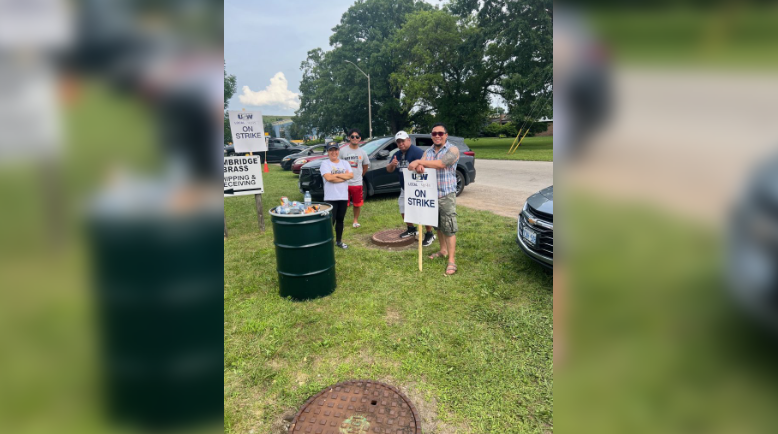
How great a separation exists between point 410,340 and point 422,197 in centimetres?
197

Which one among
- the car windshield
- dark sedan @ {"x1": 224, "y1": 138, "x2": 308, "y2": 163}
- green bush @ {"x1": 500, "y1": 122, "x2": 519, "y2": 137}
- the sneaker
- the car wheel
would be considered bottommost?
the sneaker

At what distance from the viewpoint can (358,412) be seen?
2.53 m

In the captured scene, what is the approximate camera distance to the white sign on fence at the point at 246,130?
6762 millimetres

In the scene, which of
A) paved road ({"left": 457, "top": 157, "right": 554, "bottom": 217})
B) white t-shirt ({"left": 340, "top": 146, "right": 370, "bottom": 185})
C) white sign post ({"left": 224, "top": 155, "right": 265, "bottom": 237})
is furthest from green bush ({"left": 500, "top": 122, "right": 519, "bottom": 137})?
white sign post ({"left": 224, "top": 155, "right": 265, "bottom": 237})

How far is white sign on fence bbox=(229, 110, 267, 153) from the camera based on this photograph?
6.76 metres

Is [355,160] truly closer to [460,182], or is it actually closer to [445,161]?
[445,161]

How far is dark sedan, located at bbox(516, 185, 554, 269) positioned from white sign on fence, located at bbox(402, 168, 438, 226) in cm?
108
